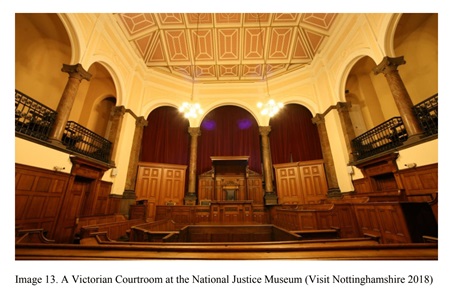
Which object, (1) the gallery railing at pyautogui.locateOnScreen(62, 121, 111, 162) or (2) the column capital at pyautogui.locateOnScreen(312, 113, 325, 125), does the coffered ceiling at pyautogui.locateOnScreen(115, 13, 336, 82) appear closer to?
(2) the column capital at pyautogui.locateOnScreen(312, 113, 325, 125)

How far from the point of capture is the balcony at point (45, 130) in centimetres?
410

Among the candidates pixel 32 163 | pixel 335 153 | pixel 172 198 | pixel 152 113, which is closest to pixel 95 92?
pixel 152 113

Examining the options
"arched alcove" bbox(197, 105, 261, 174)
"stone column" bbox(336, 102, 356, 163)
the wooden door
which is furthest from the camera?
"arched alcove" bbox(197, 105, 261, 174)

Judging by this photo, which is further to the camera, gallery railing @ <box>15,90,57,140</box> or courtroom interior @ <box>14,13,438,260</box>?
gallery railing @ <box>15,90,57,140</box>

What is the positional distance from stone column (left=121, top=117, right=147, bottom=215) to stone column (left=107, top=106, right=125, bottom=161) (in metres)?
0.80

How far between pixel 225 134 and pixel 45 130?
7.19 metres

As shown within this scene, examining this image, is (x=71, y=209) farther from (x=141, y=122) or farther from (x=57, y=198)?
(x=141, y=122)

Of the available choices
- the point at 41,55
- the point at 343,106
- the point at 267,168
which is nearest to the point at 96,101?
the point at 41,55

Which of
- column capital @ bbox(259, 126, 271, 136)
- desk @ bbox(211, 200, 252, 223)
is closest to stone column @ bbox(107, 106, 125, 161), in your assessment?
desk @ bbox(211, 200, 252, 223)

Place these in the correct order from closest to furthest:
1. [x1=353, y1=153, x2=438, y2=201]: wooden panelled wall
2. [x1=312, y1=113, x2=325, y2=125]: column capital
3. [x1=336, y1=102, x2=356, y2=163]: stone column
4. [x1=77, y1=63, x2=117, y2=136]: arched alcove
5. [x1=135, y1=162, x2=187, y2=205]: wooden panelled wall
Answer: [x1=353, y1=153, x2=438, y2=201]: wooden panelled wall
[x1=336, y1=102, x2=356, y2=163]: stone column
[x1=77, y1=63, x2=117, y2=136]: arched alcove
[x1=135, y1=162, x2=187, y2=205]: wooden panelled wall
[x1=312, y1=113, x2=325, y2=125]: column capital

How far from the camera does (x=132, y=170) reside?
7.40 m

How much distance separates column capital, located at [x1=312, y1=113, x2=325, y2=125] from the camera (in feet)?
26.5

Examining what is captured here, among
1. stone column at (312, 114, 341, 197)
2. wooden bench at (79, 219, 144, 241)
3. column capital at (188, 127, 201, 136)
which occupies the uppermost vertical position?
column capital at (188, 127, 201, 136)

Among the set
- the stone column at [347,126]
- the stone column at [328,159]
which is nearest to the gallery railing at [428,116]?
the stone column at [347,126]
